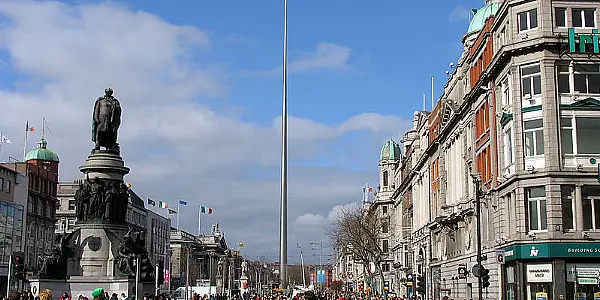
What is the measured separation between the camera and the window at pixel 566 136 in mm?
46688

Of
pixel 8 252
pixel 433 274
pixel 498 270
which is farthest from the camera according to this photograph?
pixel 8 252

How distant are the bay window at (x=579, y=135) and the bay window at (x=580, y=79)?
1.71 metres

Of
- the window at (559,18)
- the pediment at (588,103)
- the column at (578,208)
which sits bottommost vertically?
the column at (578,208)

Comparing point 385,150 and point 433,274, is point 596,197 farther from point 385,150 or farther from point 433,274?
point 385,150

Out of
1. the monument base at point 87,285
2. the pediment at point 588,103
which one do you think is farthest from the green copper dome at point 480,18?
the monument base at point 87,285

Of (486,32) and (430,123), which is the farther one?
(430,123)

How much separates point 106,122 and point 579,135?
27189 mm

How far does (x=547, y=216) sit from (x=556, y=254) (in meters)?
2.22

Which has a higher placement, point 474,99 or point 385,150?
point 385,150

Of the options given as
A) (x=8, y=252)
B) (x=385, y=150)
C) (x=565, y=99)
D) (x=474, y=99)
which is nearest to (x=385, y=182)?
(x=385, y=150)

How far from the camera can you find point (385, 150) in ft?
508

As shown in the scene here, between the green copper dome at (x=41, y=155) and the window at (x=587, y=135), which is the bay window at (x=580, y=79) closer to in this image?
the window at (x=587, y=135)

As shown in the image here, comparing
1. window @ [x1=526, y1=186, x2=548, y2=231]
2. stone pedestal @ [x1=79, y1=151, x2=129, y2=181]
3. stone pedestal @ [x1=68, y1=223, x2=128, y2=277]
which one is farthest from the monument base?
window @ [x1=526, y1=186, x2=548, y2=231]

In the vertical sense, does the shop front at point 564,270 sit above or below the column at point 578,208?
below
